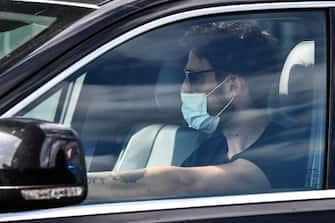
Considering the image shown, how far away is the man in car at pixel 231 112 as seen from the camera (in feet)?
8.25

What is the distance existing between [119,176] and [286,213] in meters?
0.50

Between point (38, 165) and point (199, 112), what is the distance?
2.30ft

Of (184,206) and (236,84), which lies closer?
(184,206)

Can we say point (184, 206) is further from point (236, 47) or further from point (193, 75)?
point (236, 47)

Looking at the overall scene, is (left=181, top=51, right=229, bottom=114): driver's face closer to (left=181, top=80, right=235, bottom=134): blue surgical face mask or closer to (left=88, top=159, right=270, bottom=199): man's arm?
(left=181, top=80, right=235, bottom=134): blue surgical face mask

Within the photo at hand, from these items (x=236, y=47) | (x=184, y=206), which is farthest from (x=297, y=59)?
(x=184, y=206)

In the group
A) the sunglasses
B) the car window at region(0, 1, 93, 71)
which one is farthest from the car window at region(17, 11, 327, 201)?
the car window at region(0, 1, 93, 71)

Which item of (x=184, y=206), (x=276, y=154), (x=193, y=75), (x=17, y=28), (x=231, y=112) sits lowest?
(x=184, y=206)

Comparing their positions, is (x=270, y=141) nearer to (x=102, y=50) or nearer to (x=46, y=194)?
(x=102, y=50)

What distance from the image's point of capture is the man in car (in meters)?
2.52

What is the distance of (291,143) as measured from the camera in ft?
8.57

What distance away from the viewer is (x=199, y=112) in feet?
8.34

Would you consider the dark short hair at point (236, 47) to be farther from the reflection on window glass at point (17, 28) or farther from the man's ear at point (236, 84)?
the reflection on window glass at point (17, 28)

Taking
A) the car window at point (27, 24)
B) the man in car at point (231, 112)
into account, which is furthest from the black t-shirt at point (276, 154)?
the car window at point (27, 24)
